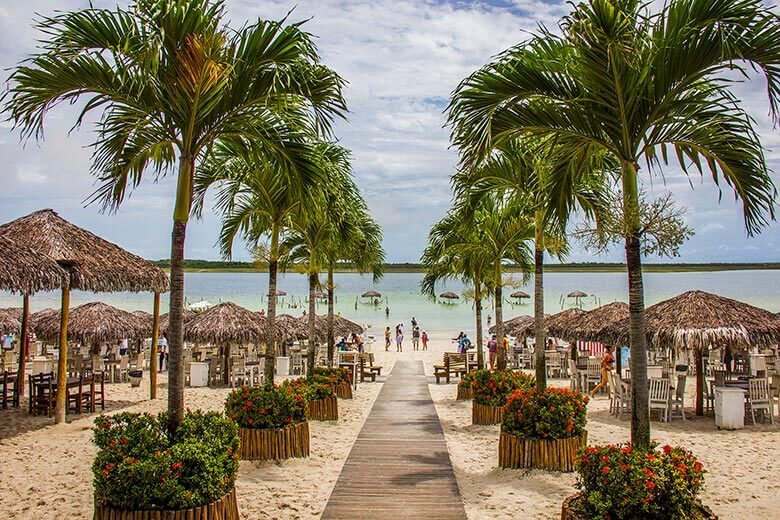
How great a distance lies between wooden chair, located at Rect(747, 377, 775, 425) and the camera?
11.6m

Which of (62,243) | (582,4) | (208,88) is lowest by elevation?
(62,243)

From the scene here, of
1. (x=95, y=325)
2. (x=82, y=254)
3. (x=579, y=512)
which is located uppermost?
(x=82, y=254)

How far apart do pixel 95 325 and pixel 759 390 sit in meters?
17.6

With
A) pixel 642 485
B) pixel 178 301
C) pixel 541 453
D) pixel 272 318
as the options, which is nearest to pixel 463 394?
pixel 272 318

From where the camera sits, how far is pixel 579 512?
5.08 meters

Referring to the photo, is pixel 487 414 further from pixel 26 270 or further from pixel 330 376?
pixel 26 270

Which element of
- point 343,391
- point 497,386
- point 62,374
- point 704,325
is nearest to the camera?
point 62,374

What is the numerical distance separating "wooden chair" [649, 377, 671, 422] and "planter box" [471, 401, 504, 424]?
320cm

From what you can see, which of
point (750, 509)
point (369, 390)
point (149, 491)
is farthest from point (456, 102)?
point (369, 390)

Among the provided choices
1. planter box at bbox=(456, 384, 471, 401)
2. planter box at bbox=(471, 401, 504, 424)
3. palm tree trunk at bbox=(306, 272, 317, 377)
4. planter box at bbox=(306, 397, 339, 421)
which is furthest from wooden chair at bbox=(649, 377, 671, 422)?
palm tree trunk at bbox=(306, 272, 317, 377)

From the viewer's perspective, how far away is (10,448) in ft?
30.7

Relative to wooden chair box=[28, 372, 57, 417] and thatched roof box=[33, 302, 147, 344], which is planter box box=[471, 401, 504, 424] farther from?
thatched roof box=[33, 302, 147, 344]

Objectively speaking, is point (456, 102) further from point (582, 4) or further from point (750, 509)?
point (750, 509)

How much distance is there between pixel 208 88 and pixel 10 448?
726 centimetres
